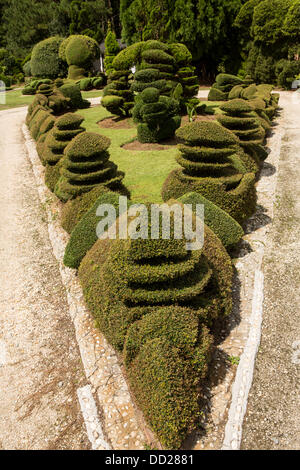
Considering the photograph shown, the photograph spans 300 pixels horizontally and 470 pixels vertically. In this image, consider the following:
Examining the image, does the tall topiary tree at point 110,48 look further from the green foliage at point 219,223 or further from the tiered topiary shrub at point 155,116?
the green foliage at point 219,223

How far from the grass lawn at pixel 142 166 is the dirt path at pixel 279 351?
4.15 meters

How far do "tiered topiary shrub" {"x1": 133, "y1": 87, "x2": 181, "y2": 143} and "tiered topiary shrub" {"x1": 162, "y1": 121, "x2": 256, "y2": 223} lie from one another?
760 cm

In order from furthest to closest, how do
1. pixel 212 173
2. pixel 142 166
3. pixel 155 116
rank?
pixel 155 116, pixel 142 166, pixel 212 173

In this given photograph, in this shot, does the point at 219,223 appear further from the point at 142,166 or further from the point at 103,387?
the point at 142,166

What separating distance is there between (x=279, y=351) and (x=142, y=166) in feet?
33.2

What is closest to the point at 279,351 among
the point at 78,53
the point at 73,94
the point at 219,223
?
the point at 219,223

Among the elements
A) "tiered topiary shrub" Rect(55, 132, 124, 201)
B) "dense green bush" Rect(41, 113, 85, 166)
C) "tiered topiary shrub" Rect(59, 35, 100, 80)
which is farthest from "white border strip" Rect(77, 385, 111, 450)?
"tiered topiary shrub" Rect(59, 35, 100, 80)

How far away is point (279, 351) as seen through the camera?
5375 millimetres

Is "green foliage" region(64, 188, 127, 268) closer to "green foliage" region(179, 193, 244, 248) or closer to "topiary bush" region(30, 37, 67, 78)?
"green foliage" region(179, 193, 244, 248)

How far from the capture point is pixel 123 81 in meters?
21.0

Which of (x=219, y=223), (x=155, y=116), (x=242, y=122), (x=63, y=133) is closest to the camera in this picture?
(x=219, y=223)

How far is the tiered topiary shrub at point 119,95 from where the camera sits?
20859mm

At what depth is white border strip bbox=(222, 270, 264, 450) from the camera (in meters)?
4.19

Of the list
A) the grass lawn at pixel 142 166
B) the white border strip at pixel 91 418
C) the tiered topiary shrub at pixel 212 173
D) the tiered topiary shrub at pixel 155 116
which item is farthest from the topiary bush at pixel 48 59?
the white border strip at pixel 91 418
